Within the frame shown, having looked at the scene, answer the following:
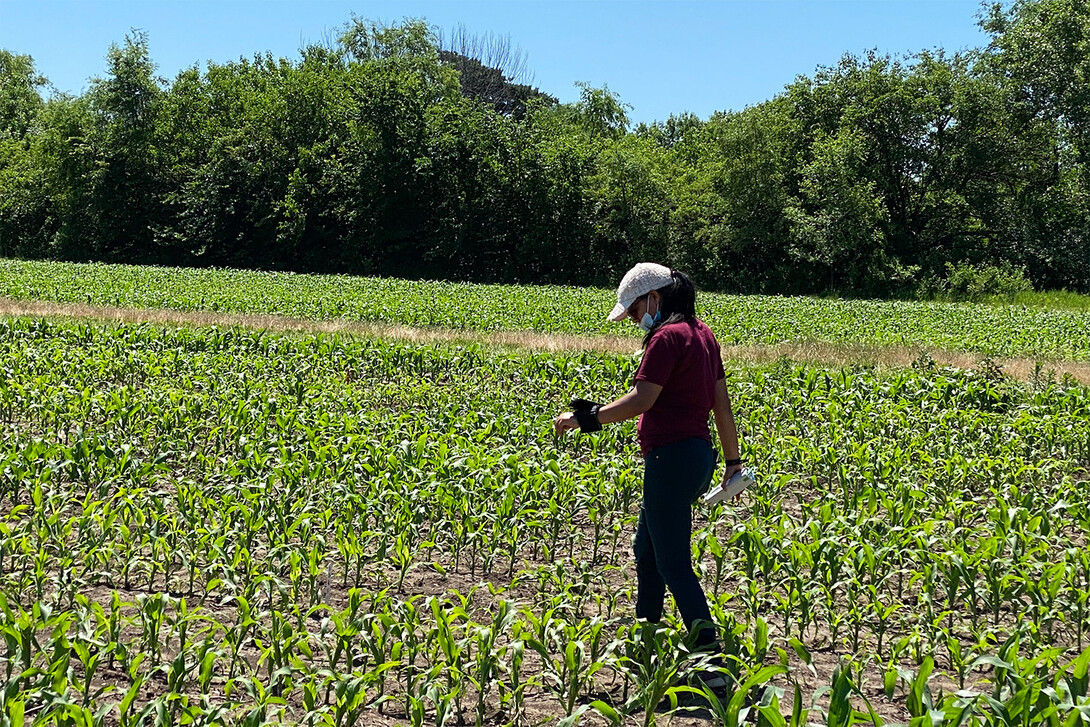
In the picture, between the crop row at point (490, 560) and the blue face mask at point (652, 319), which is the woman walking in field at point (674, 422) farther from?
the crop row at point (490, 560)

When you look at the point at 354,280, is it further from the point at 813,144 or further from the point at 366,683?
the point at 366,683

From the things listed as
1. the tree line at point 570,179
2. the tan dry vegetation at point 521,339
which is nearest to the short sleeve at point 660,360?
the tan dry vegetation at point 521,339

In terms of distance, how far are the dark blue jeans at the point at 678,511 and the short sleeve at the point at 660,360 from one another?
0.35 meters

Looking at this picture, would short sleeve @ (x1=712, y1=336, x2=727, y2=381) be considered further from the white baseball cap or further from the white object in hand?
the white object in hand

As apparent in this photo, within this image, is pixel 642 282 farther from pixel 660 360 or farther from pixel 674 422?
pixel 674 422

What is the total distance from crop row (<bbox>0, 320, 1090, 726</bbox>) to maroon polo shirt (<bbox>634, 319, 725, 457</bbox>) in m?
0.95

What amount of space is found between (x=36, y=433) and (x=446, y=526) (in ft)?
16.6

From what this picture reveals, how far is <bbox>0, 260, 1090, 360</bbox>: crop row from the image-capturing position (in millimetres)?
20094

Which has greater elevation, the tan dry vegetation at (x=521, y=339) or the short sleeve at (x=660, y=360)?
the short sleeve at (x=660, y=360)

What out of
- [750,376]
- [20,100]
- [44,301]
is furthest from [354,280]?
[20,100]

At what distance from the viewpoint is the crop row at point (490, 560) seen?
4238 mm

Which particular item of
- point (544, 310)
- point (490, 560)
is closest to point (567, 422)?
point (490, 560)

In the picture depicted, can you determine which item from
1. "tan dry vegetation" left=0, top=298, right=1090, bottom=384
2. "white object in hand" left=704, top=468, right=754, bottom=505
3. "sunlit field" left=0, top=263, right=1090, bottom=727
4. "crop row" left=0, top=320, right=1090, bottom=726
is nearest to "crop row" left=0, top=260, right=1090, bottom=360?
"tan dry vegetation" left=0, top=298, right=1090, bottom=384

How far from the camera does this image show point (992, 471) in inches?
342
